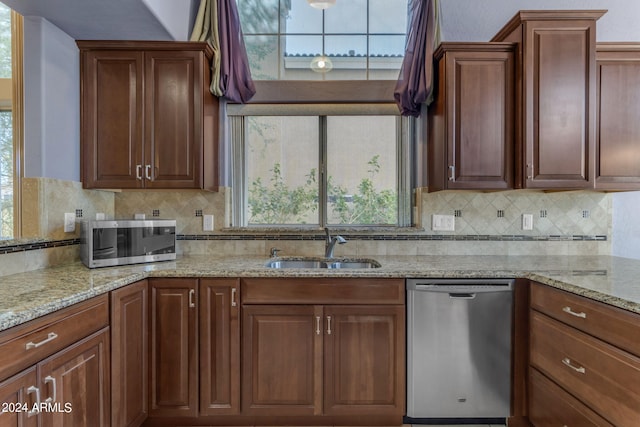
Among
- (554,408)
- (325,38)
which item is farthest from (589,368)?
(325,38)

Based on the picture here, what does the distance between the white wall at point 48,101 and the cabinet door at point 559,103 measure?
9.01ft

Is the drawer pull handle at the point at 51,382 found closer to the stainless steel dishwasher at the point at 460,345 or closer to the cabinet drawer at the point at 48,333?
the cabinet drawer at the point at 48,333

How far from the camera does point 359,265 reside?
2.37m

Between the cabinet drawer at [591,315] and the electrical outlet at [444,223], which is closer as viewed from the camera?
A: the cabinet drawer at [591,315]

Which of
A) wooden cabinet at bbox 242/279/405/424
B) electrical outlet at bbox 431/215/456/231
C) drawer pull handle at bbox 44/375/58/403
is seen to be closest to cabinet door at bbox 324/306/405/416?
wooden cabinet at bbox 242/279/405/424

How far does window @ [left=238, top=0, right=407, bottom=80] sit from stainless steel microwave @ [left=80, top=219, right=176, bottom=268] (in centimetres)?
137

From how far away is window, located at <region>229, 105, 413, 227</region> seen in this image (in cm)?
259

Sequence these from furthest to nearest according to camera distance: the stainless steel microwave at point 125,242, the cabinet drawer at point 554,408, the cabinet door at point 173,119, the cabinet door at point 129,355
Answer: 1. the cabinet door at point 173,119
2. the stainless steel microwave at point 125,242
3. the cabinet door at point 129,355
4. the cabinet drawer at point 554,408

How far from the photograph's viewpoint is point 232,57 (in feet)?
7.39

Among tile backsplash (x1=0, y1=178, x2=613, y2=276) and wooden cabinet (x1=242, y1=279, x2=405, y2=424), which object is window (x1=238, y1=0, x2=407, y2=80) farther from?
wooden cabinet (x1=242, y1=279, x2=405, y2=424)

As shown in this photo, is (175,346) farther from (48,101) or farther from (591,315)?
(591,315)

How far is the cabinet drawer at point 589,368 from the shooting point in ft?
4.04

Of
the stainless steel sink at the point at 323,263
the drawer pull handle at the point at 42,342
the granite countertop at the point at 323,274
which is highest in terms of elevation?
the granite countertop at the point at 323,274

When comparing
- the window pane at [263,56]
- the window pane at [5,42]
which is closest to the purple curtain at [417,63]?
the window pane at [263,56]
